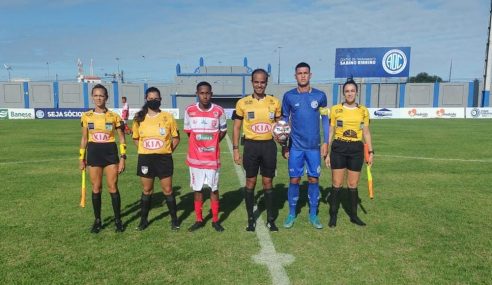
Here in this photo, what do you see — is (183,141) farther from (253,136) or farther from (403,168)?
(253,136)

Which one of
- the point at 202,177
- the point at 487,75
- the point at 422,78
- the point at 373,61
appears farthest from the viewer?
the point at 422,78

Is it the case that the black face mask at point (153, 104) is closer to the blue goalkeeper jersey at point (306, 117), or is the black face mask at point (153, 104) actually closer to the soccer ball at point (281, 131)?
the soccer ball at point (281, 131)

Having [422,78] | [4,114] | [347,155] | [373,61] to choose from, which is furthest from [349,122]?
[422,78]

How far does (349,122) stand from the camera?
18.6 ft

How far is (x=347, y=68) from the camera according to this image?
151 ft

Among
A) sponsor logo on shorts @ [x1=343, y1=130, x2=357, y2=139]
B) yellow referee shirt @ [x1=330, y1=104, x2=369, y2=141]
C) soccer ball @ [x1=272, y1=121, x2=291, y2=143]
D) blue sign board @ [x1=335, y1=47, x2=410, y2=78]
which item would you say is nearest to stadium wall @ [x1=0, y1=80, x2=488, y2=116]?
blue sign board @ [x1=335, y1=47, x2=410, y2=78]

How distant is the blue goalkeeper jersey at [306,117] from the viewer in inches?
216

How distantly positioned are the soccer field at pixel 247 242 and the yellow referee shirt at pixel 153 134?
1235mm

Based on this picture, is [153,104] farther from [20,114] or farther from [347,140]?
[20,114]

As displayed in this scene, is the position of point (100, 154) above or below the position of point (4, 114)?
above

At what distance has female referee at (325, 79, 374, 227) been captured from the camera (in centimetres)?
566

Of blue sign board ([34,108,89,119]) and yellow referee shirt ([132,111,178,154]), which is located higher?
yellow referee shirt ([132,111,178,154])

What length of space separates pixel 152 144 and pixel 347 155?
9.65 ft

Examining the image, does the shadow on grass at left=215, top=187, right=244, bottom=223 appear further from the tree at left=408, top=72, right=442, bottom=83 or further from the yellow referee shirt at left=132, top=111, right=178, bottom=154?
the tree at left=408, top=72, right=442, bottom=83
